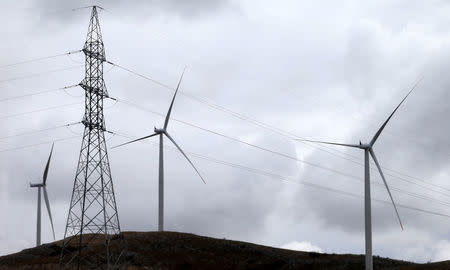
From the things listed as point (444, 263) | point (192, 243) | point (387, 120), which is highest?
point (387, 120)

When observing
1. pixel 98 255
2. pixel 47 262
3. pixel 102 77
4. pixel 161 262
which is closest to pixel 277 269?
pixel 161 262

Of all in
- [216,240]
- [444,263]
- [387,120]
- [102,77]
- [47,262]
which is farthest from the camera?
[216,240]

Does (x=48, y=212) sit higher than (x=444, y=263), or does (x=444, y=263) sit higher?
(x=48, y=212)

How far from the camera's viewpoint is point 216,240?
416 feet

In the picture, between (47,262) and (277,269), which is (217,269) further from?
(47,262)

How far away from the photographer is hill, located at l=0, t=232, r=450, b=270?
108938 mm

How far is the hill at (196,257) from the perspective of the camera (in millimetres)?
108938

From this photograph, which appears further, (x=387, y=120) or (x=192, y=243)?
(x=192, y=243)

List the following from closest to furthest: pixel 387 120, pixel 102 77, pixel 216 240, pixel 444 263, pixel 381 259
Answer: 1. pixel 102 77
2. pixel 444 263
3. pixel 387 120
4. pixel 381 259
5. pixel 216 240

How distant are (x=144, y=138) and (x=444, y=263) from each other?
166 feet

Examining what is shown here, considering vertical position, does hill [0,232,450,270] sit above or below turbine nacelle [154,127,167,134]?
below

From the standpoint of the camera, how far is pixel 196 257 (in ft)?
378

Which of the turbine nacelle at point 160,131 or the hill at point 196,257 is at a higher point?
the turbine nacelle at point 160,131

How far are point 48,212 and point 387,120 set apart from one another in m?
55.6
